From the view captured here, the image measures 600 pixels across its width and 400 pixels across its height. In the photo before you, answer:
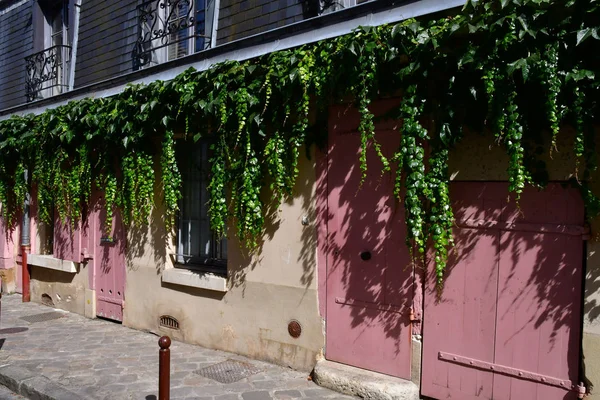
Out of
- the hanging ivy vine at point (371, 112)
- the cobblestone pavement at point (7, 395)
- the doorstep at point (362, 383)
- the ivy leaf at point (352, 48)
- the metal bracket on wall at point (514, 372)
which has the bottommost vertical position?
the cobblestone pavement at point (7, 395)

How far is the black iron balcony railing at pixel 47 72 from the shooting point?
32.1 feet

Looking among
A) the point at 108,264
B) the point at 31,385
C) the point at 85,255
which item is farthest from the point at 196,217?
the point at 31,385

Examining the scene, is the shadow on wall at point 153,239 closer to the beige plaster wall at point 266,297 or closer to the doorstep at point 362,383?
the beige plaster wall at point 266,297

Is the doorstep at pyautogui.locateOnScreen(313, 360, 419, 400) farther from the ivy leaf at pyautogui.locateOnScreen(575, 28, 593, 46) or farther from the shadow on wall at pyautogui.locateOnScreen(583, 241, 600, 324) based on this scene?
the ivy leaf at pyautogui.locateOnScreen(575, 28, 593, 46)

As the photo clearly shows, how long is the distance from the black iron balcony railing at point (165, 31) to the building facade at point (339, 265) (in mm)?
29

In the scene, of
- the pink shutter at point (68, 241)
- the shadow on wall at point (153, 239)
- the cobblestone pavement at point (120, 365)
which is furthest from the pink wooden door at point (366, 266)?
the pink shutter at point (68, 241)

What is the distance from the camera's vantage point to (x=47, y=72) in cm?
Answer: 1015

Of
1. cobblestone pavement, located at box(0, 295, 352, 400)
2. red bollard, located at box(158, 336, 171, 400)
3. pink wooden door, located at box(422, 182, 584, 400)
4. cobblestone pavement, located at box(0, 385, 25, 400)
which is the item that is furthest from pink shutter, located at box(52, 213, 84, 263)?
pink wooden door, located at box(422, 182, 584, 400)

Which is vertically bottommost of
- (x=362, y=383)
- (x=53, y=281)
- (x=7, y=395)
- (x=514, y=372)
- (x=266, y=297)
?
(x=7, y=395)

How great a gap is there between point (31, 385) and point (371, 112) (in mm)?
4241

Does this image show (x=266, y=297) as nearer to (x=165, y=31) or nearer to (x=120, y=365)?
(x=120, y=365)

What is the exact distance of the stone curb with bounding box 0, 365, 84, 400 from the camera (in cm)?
478

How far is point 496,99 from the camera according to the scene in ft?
12.8

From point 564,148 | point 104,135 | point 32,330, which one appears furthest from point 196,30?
point 564,148
